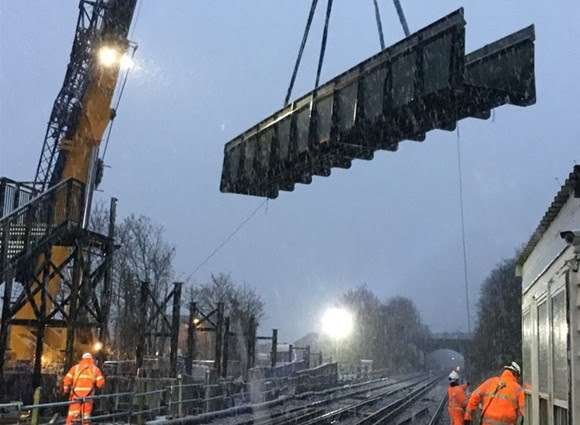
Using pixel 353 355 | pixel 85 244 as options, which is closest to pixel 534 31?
pixel 85 244

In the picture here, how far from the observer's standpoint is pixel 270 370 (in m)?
35.7

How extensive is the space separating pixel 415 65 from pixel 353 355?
312 ft

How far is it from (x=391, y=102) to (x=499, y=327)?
55090 mm

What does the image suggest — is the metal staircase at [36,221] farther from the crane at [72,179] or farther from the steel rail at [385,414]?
the steel rail at [385,414]

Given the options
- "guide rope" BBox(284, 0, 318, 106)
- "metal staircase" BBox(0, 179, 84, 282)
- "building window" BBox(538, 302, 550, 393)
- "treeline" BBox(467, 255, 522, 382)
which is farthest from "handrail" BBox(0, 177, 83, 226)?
"treeline" BBox(467, 255, 522, 382)

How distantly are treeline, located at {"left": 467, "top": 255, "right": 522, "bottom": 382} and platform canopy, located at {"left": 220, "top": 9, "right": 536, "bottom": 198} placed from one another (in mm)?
42787

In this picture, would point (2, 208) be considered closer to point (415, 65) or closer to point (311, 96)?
point (311, 96)

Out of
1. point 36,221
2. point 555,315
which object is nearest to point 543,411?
point 555,315

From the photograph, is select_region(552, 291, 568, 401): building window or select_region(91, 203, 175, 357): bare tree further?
select_region(91, 203, 175, 357): bare tree

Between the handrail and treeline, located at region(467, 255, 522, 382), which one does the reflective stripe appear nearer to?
the handrail

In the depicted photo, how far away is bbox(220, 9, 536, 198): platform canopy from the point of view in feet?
35.4

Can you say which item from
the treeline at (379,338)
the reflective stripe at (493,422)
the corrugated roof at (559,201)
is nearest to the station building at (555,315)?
the corrugated roof at (559,201)

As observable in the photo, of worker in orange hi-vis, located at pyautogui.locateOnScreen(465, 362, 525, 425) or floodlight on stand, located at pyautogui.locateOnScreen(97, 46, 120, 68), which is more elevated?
floodlight on stand, located at pyautogui.locateOnScreen(97, 46, 120, 68)

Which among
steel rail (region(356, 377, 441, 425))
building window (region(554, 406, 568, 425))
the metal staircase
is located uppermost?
the metal staircase
